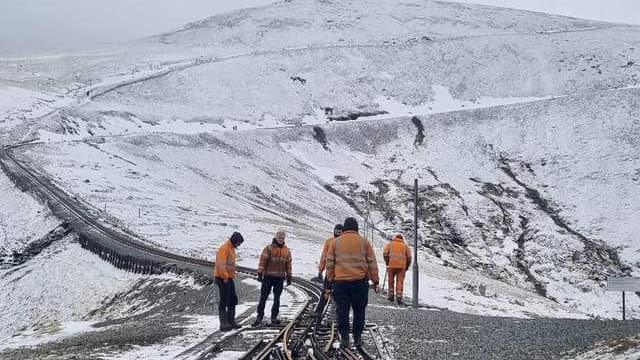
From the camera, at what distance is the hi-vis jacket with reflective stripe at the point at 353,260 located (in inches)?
394

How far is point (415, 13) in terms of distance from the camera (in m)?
158

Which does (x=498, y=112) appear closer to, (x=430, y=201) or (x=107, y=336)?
(x=430, y=201)

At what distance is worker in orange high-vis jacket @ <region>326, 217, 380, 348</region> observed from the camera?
10.0 m

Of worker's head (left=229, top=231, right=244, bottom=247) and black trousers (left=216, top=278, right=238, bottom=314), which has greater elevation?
worker's head (left=229, top=231, right=244, bottom=247)

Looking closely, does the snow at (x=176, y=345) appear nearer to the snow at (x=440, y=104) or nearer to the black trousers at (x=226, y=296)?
the black trousers at (x=226, y=296)

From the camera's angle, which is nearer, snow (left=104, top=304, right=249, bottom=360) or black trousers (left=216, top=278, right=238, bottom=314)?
snow (left=104, top=304, right=249, bottom=360)

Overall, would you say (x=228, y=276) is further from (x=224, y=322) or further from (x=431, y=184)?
(x=431, y=184)

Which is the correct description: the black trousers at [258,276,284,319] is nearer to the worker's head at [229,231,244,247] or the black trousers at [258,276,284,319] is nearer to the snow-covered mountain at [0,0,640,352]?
the worker's head at [229,231,244,247]

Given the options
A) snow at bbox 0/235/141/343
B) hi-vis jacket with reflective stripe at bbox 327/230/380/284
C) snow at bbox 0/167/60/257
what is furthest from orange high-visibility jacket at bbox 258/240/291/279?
snow at bbox 0/167/60/257

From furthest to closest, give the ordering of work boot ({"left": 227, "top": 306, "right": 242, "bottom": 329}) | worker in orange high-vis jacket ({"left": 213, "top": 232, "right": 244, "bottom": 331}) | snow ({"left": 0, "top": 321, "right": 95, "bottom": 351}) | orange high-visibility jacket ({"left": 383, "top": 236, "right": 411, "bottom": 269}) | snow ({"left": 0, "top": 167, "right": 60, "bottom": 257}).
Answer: snow ({"left": 0, "top": 167, "right": 60, "bottom": 257}) < orange high-visibility jacket ({"left": 383, "top": 236, "right": 411, "bottom": 269}) < snow ({"left": 0, "top": 321, "right": 95, "bottom": 351}) < worker in orange high-vis jacket ({"left": 213, "top": 232, "right": 244, "bottom": 331}) < work boot ({"left": 227, "top": 306, "right": 242, "bottom": 329})

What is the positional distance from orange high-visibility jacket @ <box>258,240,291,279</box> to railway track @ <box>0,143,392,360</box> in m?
0.95

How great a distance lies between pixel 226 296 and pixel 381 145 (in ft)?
212

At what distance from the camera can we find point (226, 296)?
1280cm

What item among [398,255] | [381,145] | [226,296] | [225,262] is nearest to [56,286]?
[398,255]
